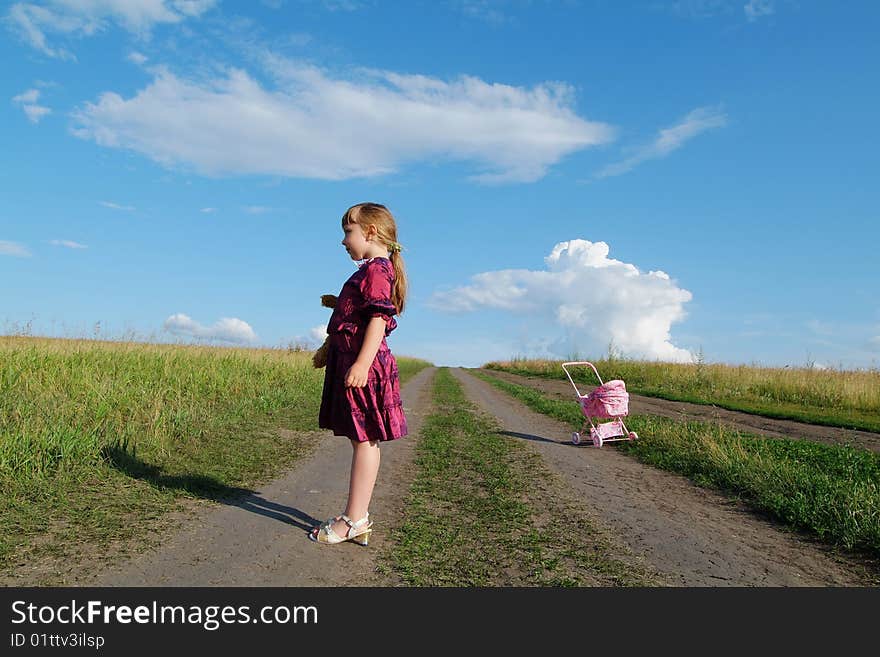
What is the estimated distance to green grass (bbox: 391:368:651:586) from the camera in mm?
3592

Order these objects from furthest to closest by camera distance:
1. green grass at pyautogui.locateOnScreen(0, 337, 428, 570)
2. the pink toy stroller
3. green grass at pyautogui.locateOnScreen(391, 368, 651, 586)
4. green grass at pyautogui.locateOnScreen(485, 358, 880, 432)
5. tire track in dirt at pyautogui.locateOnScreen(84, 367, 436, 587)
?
green grass at pyautogui.locateOnScreen(485, 358, 880, 432) < the pink toy stroller < green grass at pyautogui.locateOnScreen(0, 337, 428, 570) < green grass at pyautogui.locateOnScreen(391, 368, 651, 586) < tire track in dirt at pyautogui.locateOnScreen(84, 367, 436, 587)

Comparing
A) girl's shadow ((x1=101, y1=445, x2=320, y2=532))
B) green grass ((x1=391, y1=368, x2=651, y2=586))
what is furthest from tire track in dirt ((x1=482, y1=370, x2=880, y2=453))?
girl's shadow ((x1=101, y1=445, x2=320, y2=532))

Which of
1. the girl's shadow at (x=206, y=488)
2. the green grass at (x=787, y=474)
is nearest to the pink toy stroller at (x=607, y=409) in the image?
the green grass at (x=787, y=474)

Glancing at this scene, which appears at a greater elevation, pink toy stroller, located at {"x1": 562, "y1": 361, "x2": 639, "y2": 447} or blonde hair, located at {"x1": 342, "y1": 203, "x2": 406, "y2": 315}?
blonde hair, located at {"x1": 342, "y1": 203, "x2": 406, "y2": 315}

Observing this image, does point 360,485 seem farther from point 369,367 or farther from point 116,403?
point 116,403

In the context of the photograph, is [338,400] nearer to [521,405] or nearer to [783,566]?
[783,566]

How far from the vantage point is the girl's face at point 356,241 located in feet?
13.8

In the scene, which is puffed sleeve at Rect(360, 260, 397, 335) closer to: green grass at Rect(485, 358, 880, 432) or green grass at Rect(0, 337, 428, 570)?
green grass at Rect(0, 337, 428, 570)

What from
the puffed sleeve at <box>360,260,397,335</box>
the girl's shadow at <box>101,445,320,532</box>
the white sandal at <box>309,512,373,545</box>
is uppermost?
the puffed sleeve at <box>360,260,397,335</box>

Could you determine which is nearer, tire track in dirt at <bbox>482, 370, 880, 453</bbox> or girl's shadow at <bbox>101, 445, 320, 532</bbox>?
girl's shadow at <bbox>101, 445, 320, 532</bbox>

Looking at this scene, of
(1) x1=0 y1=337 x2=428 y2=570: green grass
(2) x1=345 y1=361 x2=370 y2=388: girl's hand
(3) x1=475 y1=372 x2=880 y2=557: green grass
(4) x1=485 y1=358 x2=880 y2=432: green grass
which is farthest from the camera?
(4) x1=485 y1=358 x2=880 y2=432: green grass

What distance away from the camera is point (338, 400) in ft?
13.6

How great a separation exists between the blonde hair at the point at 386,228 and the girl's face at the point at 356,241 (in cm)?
4

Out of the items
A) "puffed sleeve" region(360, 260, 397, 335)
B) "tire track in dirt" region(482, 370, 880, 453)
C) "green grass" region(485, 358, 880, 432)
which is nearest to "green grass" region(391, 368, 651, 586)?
"puffed sleeve" region(360, 260, 397, 335)
